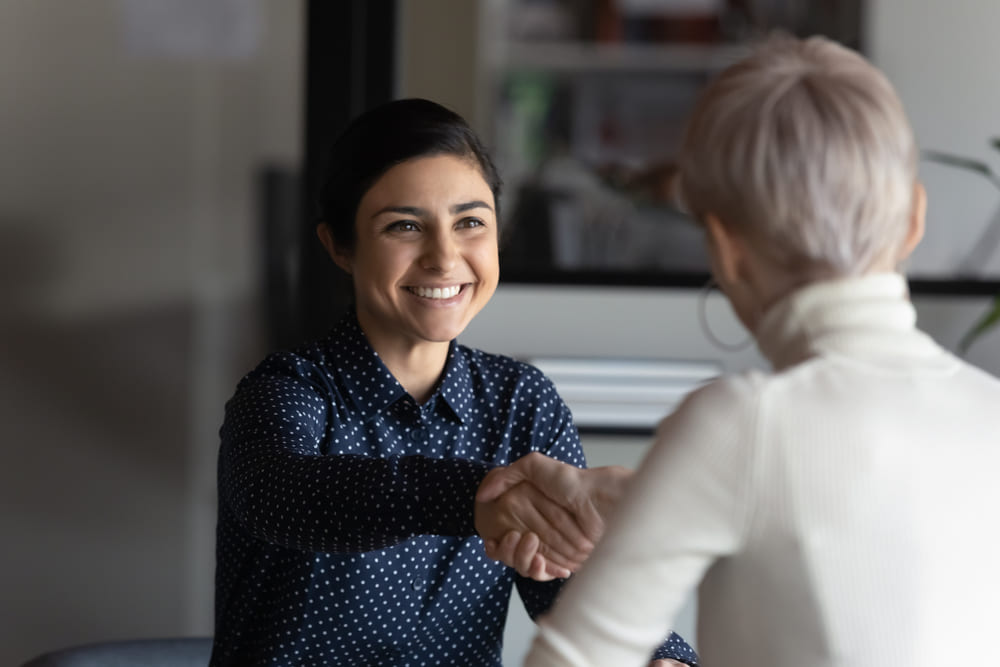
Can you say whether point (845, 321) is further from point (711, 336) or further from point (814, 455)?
point (711, 336)

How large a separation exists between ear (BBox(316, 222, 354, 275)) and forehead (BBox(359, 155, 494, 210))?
3.6 inches

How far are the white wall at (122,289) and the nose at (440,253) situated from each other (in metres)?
1.34

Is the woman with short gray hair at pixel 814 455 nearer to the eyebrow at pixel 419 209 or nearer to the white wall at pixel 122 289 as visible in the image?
the eyebrow at pixel 419 209

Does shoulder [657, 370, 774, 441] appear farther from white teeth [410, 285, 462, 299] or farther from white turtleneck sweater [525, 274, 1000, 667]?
white teeth [410, 285, 462, 299]

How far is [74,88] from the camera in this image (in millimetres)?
2449

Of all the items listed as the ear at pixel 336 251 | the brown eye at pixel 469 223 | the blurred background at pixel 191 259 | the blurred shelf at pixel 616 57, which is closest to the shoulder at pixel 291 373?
the ear at pixel 336 251

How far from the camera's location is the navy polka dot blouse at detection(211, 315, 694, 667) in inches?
51.9

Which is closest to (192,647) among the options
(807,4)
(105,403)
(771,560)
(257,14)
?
(105,403)

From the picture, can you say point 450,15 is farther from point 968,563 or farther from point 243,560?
point 968,563

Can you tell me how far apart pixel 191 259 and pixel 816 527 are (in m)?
2.11

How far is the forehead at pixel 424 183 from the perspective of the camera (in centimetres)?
138

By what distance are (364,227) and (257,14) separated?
4.59 feet

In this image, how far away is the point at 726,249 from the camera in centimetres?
80

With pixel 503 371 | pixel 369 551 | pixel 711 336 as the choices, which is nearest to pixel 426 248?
pixel 503 371
